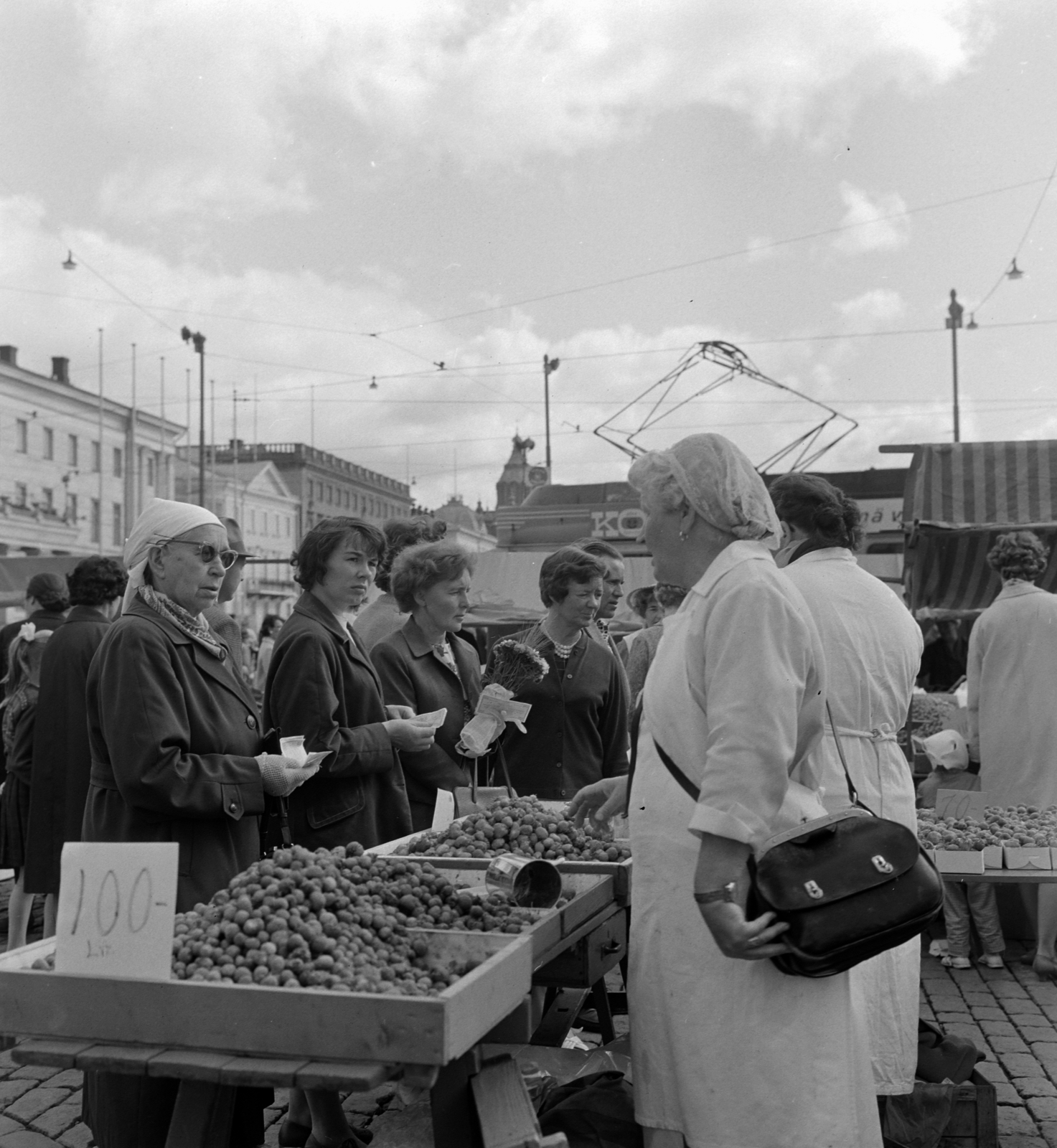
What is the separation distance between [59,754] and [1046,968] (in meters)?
4.39

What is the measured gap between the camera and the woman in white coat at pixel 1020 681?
5.53 metres

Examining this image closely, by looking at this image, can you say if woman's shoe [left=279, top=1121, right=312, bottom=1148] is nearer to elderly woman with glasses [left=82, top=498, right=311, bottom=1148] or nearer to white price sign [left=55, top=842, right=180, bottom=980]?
elderly woman with glasses [left=82, top=498, right=311, bottom=1148]

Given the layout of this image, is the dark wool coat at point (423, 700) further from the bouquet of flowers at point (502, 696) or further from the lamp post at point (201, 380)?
the lamp post at point (201, 380)

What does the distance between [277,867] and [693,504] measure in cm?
112

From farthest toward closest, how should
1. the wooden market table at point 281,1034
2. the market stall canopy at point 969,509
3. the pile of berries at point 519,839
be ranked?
the market stall canopy at point 969,509 < the pile of berries at point 519,839 < the wooden market table at point 281,1034

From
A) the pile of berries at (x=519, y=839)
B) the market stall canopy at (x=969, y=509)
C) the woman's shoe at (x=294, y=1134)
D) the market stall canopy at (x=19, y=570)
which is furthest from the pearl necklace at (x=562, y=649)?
the market stall canopy at (x=19, y=570)

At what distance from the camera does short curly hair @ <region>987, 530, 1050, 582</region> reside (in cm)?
555

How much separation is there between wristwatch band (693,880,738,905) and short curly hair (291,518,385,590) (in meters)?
1.93

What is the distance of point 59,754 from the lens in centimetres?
521

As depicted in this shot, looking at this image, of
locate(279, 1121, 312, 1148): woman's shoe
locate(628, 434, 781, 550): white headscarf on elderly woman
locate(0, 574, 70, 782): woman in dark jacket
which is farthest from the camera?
locate(0, 574, 70, 782): woman in dark jacket

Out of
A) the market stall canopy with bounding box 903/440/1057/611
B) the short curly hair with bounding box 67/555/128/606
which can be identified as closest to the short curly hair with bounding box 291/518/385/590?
the short curly hair with bounding box 67/555/128/606

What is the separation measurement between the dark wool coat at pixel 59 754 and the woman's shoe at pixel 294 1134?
2.01 meters

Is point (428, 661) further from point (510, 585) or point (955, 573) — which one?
point (510, 585)

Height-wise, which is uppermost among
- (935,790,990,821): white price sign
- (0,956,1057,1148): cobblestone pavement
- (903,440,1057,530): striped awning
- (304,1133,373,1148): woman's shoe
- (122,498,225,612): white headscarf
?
(903,440,1057,530): striped awning
